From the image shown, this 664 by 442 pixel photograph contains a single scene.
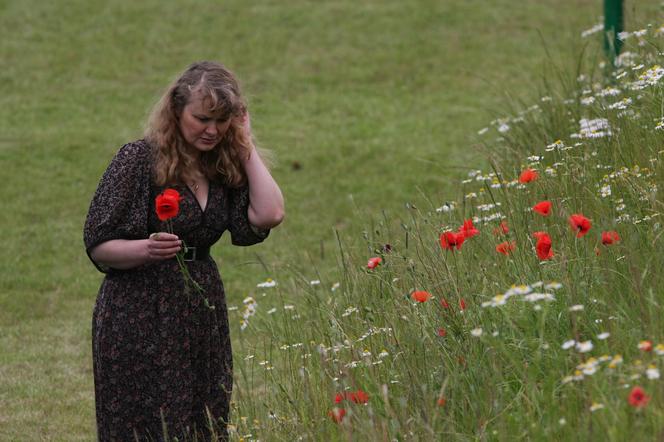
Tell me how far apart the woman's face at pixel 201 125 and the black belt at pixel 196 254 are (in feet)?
1.25

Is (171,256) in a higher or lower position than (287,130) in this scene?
higher

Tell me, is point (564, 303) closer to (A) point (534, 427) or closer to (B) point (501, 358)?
(B) point (501, 358)

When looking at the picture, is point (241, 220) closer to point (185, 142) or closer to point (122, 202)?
point (185, 142)

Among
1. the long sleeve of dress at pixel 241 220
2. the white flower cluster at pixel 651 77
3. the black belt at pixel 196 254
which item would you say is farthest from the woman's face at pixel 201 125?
the white flower cluster at pixel 651 77

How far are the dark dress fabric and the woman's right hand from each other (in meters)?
0.18

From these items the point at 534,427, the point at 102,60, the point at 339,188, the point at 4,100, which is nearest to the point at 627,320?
the point at 534,427

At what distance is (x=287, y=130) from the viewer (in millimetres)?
12203

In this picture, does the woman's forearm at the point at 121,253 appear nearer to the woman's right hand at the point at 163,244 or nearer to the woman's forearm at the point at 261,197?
the woman's right hand at the point at 163,244

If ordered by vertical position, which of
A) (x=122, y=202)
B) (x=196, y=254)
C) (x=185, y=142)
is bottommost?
(x=196, y=254)

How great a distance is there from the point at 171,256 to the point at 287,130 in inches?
324

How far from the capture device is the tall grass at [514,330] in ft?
10.4

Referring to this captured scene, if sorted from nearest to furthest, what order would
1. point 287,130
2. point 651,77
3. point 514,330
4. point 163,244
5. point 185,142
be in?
point 514,330 → point 163,244 → point 185,142 → point 651,77 → point 287,130

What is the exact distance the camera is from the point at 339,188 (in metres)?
10.6

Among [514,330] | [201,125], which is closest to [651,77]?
[514,330]
